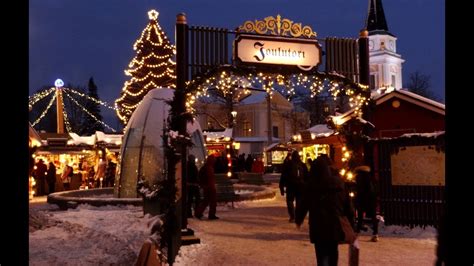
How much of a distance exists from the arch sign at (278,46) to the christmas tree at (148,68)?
26.7 metres

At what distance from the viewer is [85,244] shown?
29.2 ft

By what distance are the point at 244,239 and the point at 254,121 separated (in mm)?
62725

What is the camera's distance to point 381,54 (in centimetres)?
8562

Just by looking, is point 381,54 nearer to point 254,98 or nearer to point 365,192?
point 254,98

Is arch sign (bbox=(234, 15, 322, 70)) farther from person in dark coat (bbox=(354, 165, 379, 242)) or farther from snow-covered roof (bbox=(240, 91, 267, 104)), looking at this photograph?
snow-covered roof (bbox=(240, 91, 267, 104))

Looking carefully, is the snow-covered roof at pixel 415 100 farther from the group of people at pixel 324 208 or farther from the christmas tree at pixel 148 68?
the christmas tree at pixel 148 68

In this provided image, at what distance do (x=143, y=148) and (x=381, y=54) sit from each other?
73.4 m

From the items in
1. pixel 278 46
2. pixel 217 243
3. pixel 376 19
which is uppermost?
pixel 376 19

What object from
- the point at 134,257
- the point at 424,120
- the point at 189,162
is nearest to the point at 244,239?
the point at 134,257

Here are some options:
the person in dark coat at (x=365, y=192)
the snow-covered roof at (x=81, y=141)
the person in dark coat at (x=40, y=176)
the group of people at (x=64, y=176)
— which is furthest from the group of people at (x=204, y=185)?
the snow-covered roof at (x=81, y=141)

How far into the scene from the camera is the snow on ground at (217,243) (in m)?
8.32

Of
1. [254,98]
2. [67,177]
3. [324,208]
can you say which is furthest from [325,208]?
[254,98]

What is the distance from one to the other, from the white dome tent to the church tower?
70.0 metres
